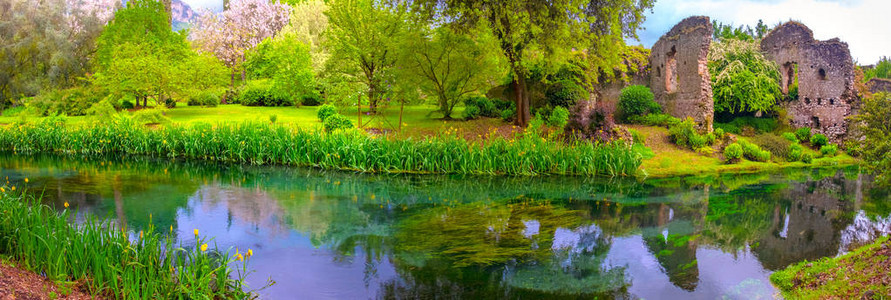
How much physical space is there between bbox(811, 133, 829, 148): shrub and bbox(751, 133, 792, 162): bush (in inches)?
72.3

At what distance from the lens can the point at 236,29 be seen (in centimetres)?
4125

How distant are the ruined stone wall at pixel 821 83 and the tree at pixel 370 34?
16640mm

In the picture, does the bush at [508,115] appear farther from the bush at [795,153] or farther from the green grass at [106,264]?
the green grass at [106,264]

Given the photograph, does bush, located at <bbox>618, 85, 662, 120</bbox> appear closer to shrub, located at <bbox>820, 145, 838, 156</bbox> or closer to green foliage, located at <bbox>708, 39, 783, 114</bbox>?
green foliage, located at <bbox>708, 39, 783, 114</bbox>

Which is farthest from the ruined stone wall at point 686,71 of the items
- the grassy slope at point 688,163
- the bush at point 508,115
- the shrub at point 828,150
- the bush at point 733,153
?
the bush at point 508,115

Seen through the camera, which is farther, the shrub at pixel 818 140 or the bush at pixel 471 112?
the bush at pixel 471 112

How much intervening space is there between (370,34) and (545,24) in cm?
734

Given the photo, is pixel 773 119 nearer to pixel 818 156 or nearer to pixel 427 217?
pixel 818 156

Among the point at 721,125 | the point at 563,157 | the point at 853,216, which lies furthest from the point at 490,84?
the point at 853,216

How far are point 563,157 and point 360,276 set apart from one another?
10.3 metres

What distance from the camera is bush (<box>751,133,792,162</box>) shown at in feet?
68.1

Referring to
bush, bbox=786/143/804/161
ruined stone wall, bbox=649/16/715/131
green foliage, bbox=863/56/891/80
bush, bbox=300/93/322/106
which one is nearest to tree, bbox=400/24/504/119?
ruined stone wall, bbox=649/16/715/131

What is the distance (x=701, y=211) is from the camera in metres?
12.4

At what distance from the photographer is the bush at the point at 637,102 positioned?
24.3m
